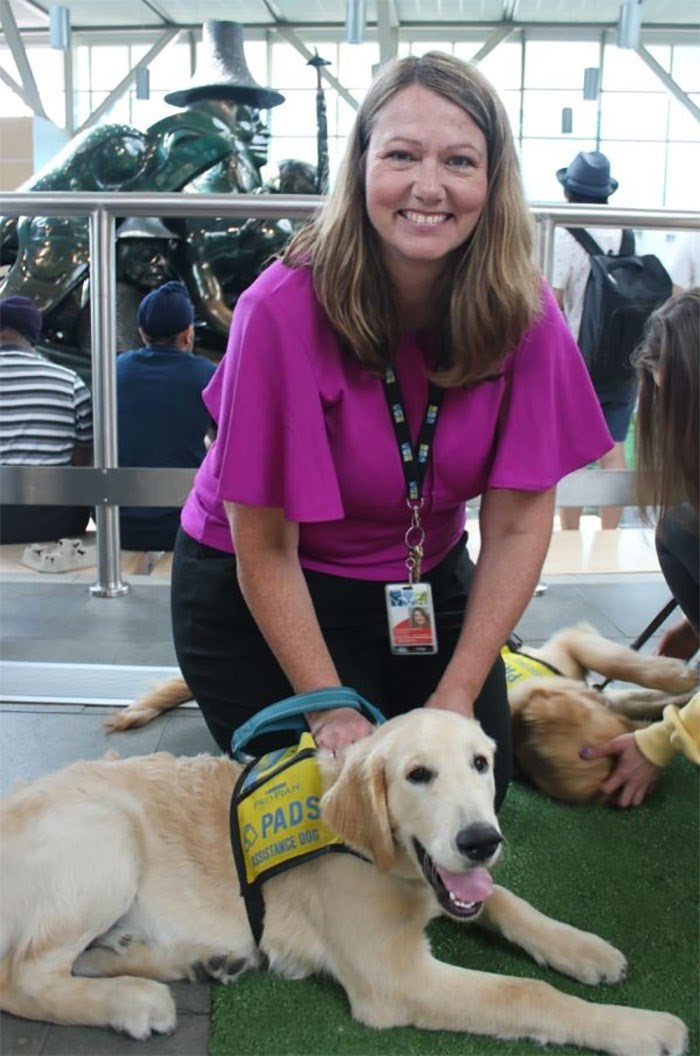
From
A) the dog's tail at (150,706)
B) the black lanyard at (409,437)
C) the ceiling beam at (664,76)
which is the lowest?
the dog's tail at (150,706)

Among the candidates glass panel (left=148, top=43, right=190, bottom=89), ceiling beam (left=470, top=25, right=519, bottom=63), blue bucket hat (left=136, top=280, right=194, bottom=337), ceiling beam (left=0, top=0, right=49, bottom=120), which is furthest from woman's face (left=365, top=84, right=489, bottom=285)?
→ glass panel (left=148, top=43, right=190, bottom=89)

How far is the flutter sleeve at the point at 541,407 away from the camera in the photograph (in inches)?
68.5

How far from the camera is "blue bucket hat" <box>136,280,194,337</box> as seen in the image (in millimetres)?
4047

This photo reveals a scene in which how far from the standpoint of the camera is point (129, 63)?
34.1ft

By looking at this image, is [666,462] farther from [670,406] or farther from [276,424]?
[276,424]

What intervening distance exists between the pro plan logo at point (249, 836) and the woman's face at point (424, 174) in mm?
1022

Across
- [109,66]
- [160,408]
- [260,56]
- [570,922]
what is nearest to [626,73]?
[260,56]

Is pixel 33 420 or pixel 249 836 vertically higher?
pixel 33 420

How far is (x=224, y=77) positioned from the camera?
6797mm

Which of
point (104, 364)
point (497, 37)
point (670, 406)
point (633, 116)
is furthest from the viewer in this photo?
point (633, 116)

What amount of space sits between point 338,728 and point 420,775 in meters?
0.24

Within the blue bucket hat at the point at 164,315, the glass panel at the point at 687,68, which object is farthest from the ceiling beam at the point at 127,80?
the blue bucket hat at the point at 164,315

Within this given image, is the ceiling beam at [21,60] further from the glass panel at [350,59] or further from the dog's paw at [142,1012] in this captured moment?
the dog's paw at [142,1012]

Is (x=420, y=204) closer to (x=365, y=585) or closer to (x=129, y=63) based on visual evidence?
(x=365, y=585)
